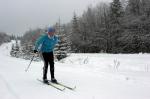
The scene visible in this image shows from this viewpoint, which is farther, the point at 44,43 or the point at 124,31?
the point at 124,31

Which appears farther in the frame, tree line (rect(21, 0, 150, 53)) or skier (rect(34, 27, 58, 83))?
tree line (rect(21, 0, 150, 53))

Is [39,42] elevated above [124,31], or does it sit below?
below

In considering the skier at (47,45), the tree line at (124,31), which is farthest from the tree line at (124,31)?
the skier at (47,45)

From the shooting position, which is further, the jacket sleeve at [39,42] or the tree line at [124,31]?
the tree line at [124,31]

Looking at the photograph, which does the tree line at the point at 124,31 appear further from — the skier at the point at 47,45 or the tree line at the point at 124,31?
the skier at the point at 47,45

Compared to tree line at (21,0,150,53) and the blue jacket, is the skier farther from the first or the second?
tree line at (21,0,150,53)

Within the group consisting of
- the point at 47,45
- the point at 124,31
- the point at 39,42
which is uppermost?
the point at 124,31

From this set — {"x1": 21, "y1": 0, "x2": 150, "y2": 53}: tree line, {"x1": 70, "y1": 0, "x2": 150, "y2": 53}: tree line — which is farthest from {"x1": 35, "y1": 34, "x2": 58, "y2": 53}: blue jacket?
{"x1": 70, "y1": 0, "x2": 150, "y2": 53}: tree line

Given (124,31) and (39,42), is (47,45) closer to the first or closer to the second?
(39,42)

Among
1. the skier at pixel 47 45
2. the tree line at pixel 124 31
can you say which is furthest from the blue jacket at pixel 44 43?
the tree line at pixel 124 31

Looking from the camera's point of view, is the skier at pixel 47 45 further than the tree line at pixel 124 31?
No

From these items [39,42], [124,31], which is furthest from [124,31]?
[39,42]

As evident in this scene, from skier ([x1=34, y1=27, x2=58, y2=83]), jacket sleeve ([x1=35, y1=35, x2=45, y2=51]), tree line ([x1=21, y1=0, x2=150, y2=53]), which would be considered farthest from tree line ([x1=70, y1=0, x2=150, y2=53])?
jacket sleeve ([x1=35, y1=35, x2=45, y2=51])

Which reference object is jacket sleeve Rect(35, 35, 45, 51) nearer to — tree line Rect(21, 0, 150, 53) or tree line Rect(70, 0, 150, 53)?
tree line Rect(21, 0, 150, 53)
